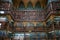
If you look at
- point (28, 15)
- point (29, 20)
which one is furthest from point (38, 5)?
point (29, 20)

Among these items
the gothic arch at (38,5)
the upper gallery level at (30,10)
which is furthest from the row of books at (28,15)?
the gothic arch at (38,5)

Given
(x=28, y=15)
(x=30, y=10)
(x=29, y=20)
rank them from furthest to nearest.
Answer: (x=30, y=10) → (x=28, y=15) → (x=29, y=20)

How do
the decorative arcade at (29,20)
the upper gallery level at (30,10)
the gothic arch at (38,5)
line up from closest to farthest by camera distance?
the decorative arcade at (29,20) → the upper gallery level at (30,10) → the gothic arch at (38,5)

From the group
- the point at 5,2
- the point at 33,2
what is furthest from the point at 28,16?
the point at 5,2

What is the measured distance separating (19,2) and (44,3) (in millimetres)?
5489

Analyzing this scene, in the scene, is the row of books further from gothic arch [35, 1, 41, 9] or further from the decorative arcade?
gothic arch [35, 1, 41, 9]

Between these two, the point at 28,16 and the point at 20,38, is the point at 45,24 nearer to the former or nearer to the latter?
the point at 28,16

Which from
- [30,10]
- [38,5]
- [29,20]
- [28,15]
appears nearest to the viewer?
[29,20]

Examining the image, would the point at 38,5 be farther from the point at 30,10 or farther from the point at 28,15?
the point at 28,15

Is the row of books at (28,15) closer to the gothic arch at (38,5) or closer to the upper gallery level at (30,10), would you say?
the upper gallery level at (30,10)

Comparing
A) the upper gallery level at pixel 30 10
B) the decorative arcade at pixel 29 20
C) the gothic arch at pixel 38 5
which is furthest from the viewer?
the gothic arch at pixel 38 5

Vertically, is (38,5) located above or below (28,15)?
above

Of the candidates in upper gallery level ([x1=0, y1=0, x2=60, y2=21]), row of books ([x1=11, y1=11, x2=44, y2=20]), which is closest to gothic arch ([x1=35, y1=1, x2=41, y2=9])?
upper gallery level ([x1=0, y1=0, x2=60, y2=21])

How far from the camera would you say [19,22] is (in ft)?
79.9
